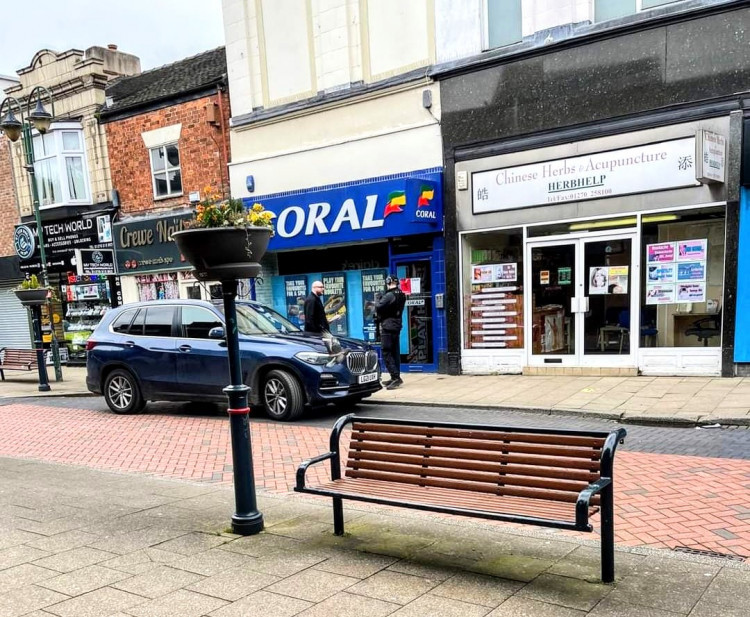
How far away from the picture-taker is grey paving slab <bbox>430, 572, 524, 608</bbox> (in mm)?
3240

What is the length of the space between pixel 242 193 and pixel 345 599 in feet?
41.9

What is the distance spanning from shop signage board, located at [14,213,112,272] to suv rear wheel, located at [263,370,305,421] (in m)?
10.8

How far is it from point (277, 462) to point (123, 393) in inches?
191

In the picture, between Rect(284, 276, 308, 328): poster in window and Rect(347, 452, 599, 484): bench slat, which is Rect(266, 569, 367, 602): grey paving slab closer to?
Rect(347, 452, 599, 484): bench slat

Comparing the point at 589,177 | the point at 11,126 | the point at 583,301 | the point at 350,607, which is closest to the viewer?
the point at 350,607

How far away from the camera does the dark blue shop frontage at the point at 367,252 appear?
39.2 ft

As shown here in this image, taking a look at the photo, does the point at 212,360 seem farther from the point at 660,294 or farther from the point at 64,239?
the point at 64,239

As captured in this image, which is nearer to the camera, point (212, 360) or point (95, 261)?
point (212, 360)

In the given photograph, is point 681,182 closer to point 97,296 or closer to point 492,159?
point 492,159

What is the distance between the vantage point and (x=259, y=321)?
9.62 m

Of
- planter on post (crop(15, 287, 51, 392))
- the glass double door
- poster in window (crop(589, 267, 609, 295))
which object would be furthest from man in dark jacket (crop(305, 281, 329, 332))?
planter on post (crop(15, 287, 51, 392))

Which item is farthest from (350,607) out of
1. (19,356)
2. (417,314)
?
(19,356)

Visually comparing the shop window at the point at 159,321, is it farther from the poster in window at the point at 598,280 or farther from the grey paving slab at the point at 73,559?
the poster in window at the point at 598,280

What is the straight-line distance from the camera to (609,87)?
393 inches
